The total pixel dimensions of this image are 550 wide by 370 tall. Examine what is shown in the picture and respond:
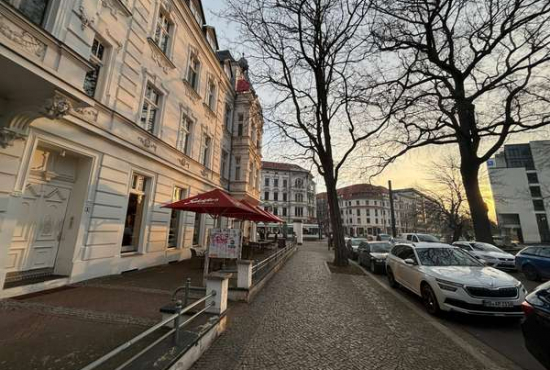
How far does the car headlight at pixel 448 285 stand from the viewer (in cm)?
513

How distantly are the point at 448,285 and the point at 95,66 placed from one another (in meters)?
11.2

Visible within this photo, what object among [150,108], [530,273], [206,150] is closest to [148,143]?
[150,108]

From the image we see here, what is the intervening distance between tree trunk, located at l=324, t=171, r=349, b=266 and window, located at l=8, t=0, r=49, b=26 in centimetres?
1239

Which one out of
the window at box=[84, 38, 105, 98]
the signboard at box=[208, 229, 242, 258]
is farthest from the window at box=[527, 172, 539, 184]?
the window at box=[84, 38, 105, 98]

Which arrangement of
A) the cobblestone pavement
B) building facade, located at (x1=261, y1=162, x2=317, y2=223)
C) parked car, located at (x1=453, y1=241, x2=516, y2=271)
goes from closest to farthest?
the cobblestone pavement
parked car, located at (x1=453, y1=241, x2=516, y2=271)
building facade, located at (x1=261, y1=162, x2=317, y2=223)

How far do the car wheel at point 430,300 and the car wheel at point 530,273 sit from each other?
808 cm

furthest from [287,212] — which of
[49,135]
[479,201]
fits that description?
[49,135]

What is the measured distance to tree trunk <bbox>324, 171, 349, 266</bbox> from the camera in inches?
498

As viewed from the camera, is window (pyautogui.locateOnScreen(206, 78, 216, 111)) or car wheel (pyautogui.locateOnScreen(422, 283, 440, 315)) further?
window (pyautogui.locateOnScreen(206, 78, 216, 111))

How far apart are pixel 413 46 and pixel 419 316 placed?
48.6ft

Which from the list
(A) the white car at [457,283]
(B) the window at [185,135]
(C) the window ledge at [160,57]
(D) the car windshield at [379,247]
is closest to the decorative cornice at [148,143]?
(B) the window at [185,135]

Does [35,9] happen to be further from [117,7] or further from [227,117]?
[227,117]

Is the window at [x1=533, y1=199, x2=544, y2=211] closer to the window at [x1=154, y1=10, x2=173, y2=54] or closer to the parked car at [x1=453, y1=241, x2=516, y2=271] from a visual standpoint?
the parked car at [x1=453, y1=241, x2=516, y2=271]

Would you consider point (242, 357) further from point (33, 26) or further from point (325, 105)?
point (325, 105)
